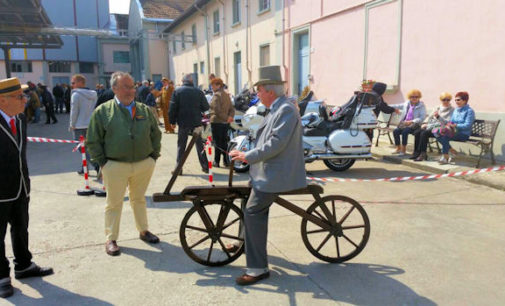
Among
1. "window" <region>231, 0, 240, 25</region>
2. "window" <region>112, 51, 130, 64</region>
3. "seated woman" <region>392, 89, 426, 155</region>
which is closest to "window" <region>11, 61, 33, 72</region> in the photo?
"window" <region>112, 51, 130, 64</region>

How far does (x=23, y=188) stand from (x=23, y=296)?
0.87 m

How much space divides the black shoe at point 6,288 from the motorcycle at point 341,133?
513 cm

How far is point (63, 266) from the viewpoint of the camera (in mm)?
3857

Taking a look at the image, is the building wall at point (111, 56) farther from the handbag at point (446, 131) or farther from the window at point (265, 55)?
the handbag at point (446, 131)

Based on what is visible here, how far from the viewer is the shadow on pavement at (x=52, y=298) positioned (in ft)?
10.6

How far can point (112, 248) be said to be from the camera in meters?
4.11

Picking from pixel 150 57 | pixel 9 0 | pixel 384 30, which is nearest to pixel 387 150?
pixel 384 30

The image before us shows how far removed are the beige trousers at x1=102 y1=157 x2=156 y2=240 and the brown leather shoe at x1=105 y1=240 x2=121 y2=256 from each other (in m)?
0.05

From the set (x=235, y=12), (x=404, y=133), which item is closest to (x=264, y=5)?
(x=235, y=12)

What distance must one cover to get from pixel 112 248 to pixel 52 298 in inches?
34.4

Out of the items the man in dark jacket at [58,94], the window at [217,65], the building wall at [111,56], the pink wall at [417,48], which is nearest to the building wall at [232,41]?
the window at [217,65]

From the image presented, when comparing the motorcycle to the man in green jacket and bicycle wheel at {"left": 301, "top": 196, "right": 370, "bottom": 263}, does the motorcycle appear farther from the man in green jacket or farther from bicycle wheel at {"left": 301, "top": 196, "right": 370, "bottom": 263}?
the man in green jacket

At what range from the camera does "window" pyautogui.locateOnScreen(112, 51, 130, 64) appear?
45.5 m

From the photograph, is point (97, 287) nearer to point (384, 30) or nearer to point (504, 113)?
point (504, 113)
